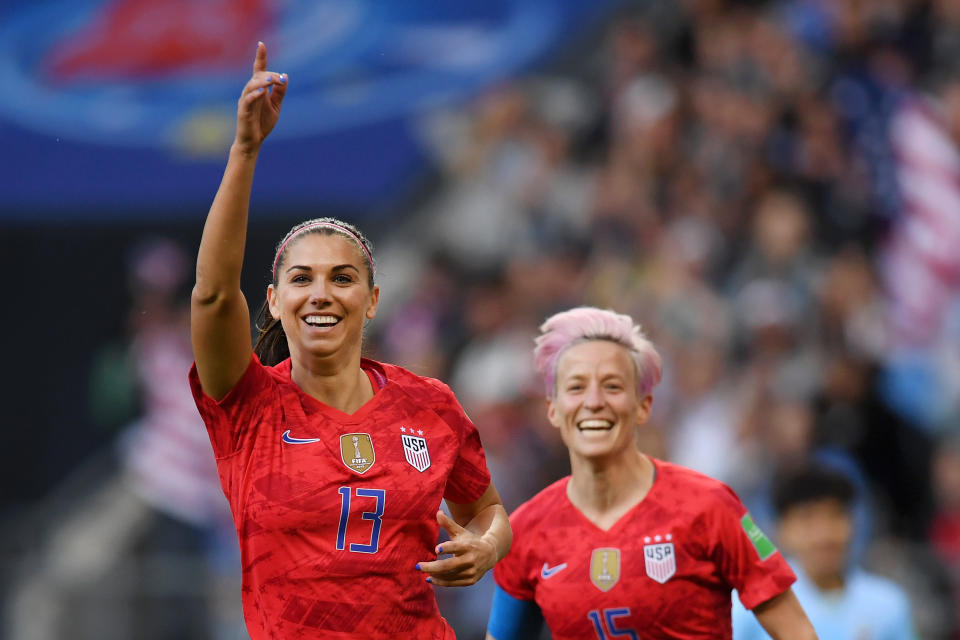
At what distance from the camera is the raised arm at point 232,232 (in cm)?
330

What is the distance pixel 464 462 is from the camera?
4.01 meters

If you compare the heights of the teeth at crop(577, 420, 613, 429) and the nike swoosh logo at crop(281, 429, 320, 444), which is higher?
the teeth at crop(577, 420, 613, 429)

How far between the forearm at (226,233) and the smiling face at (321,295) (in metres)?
0.36

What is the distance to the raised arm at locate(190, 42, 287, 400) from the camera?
10.8 feet

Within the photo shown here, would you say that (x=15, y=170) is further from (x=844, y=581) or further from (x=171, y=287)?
(x=844, y=581)

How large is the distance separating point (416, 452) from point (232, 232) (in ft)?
2.69

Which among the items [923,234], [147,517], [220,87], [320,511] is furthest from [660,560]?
[220,87]

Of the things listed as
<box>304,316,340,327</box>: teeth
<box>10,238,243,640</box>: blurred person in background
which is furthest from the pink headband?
<box>10,238,243,640</box>: blurred person in background

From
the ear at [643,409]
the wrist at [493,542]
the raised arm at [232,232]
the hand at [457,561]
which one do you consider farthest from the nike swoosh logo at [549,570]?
the raised arm at [232,232]

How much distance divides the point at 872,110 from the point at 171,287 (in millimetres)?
5800

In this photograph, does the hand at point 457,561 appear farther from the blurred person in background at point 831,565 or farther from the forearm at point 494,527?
the blurred person in background at point 831,565

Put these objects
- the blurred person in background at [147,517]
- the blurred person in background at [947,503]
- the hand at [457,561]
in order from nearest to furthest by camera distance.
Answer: the hand at [457,561], the blurred person in background at [947,503], the blurred person in background at [147,517]

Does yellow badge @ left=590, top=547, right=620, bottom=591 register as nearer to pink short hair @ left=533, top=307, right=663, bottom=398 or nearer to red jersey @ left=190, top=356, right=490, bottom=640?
pink short hair @ left=533, top=307, right=663, bottom=398

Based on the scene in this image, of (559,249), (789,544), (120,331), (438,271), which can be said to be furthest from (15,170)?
(789,544)
